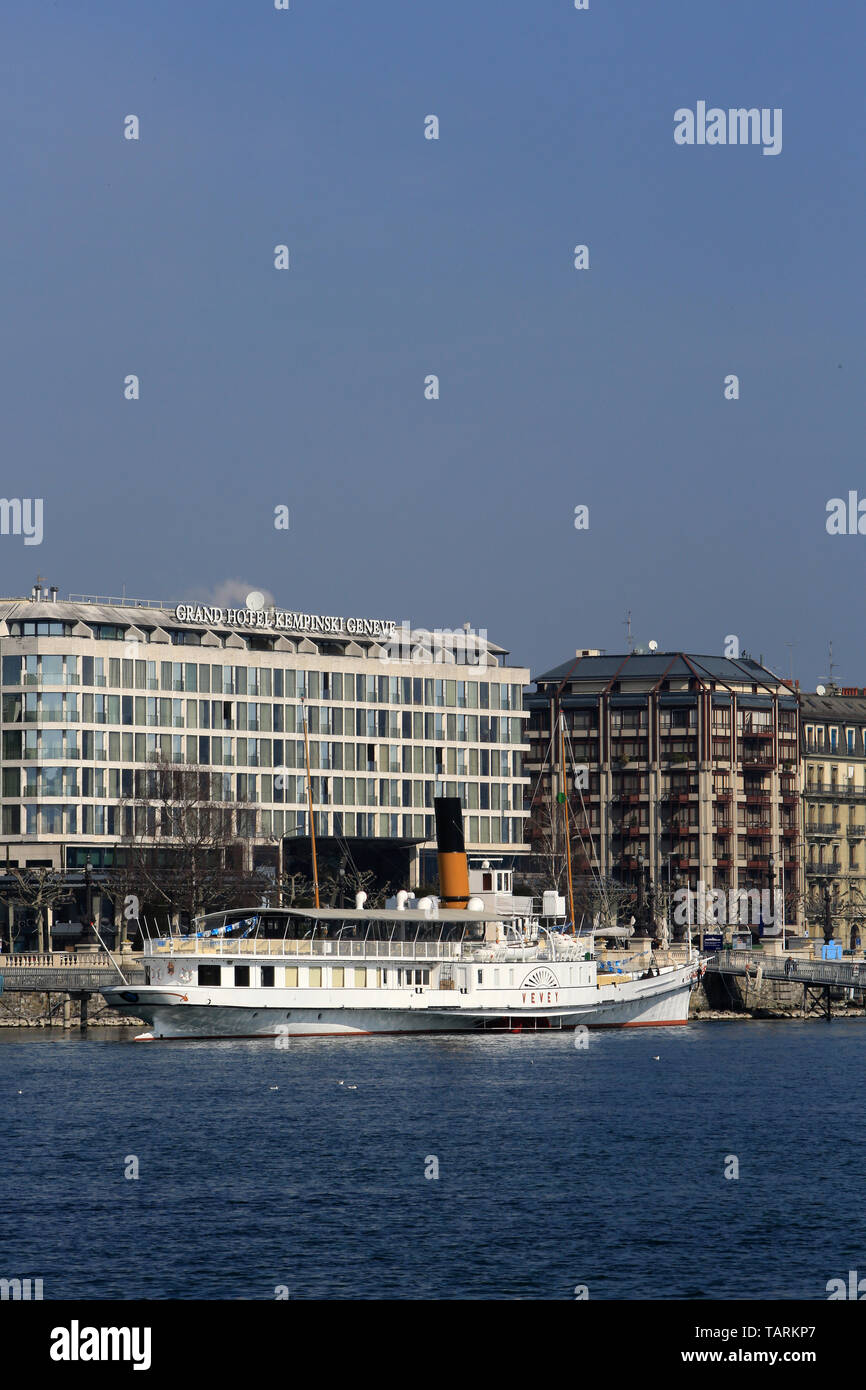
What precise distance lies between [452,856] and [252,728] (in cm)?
5322

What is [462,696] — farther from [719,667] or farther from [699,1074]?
[699,1074]

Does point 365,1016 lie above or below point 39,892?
below

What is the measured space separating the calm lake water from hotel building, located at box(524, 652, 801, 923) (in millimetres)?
96774

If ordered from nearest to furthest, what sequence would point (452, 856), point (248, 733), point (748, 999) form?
point (452, 856), point (748, 999), point (248, 733)

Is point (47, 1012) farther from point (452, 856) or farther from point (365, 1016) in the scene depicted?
point (452, 856)

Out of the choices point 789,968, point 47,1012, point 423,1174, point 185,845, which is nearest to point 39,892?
point 185,845

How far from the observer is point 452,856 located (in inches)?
4542

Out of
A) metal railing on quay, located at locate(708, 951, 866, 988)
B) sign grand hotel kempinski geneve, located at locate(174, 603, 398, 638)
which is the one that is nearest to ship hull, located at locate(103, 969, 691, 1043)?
metal railing on quay, located at locate(708, 951, 866, 988)

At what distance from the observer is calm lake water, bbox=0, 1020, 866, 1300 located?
47094 millimetres

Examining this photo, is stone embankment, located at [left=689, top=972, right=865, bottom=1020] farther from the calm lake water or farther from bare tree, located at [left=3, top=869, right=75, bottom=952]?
bare tree, located at [left=3, top=869, right=75, bottom=952]

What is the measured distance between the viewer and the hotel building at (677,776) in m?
193
